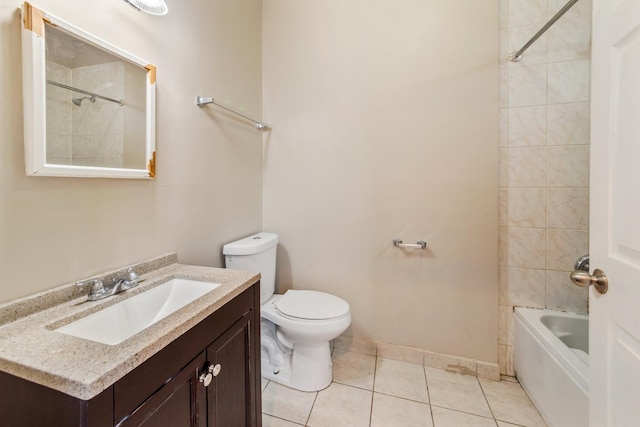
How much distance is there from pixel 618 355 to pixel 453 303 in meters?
1.03

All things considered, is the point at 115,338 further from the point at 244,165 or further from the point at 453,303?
the point at 453,303

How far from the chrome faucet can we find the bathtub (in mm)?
1802

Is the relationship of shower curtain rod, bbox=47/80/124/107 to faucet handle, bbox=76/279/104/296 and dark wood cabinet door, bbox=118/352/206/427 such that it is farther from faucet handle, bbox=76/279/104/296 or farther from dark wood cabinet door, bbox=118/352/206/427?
dark wood cabinet door, bbox=118/352/206/427

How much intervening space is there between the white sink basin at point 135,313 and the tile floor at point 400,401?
2.71ft

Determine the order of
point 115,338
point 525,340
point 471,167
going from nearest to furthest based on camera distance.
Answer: point 115,338 < point 525,340 < point 471,167

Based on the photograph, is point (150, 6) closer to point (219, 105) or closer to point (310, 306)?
point (219, 105)

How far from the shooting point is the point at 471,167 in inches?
64.4

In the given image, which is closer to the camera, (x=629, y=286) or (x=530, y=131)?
(x=629, y=286)

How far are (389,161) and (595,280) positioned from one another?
1.20 metres

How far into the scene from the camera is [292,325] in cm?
146

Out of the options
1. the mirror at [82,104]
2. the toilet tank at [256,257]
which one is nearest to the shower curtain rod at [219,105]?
the mirror at [82,104]

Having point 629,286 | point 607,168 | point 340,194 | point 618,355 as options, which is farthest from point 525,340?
point 340,194

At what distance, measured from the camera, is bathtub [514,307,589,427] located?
112 centimetres

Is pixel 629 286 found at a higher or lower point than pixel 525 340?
higher
